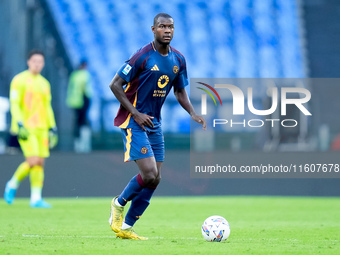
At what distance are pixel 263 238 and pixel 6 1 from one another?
363 inches

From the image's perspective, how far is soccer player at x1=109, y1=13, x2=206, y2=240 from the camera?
6.32 meters

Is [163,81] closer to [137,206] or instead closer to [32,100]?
[137,206]

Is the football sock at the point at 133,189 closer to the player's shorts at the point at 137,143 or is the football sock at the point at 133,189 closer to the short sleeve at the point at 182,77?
the player's shorts at the point at 137,143

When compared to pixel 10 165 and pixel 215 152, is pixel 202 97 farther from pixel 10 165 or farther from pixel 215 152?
pixel 10 165

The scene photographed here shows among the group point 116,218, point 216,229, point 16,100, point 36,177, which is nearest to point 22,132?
point 16,100

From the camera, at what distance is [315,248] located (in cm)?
602

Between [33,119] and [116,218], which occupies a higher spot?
[33,119]

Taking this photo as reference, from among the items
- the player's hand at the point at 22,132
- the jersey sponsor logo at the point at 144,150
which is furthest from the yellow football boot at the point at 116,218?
the player's hand at the point at 22,132

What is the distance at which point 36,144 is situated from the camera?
11.1 meters

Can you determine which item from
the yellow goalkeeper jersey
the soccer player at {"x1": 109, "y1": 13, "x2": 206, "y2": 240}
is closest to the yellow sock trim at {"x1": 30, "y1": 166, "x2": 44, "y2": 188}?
the yellow goalkeeper jersey

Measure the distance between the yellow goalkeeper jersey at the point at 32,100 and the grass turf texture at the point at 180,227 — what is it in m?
1.35

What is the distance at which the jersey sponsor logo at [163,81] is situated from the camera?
6473 millimetres

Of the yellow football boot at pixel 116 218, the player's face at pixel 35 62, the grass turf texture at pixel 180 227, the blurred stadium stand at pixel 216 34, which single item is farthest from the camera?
the blurred stadium stand at pixel 216 34

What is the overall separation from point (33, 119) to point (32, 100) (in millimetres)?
301
